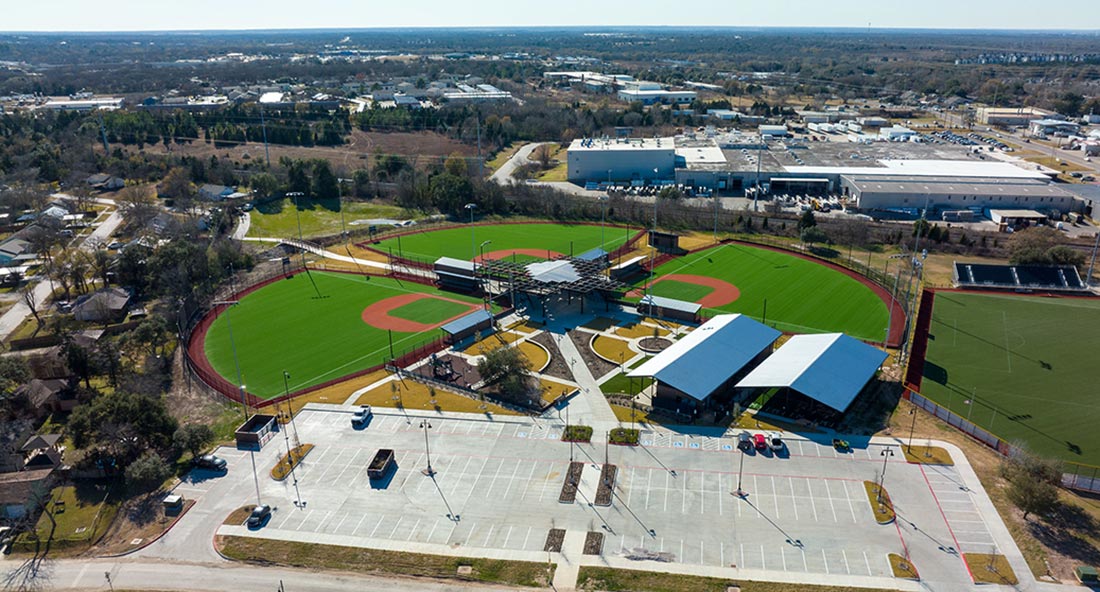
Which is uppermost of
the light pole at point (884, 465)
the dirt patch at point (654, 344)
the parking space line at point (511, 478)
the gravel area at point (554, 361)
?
the dirt patch at point (654, 344)

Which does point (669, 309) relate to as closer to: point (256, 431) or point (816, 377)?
point (816, 377)

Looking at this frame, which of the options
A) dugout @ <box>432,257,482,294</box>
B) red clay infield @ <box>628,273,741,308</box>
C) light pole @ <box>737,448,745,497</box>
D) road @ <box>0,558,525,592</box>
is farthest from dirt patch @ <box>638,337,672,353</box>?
road @ <box>0,558,525,592</box>

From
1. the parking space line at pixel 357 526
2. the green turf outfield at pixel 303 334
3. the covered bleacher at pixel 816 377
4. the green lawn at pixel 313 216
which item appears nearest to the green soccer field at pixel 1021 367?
the covered bleacher at pixel 816 377

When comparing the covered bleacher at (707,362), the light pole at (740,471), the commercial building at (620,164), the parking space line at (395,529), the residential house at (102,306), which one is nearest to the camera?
the parking space line at (395,529)

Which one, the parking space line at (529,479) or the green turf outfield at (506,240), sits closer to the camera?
the parking space line at (529,479)

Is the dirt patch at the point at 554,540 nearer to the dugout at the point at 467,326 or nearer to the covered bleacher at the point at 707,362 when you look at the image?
the covered bleacher at the point at 707,362

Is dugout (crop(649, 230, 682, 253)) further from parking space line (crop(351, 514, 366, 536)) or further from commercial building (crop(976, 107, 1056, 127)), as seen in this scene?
commercial building (crop(976, 107, 1056, 127))

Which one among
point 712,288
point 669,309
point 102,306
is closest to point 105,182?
point 102,306
